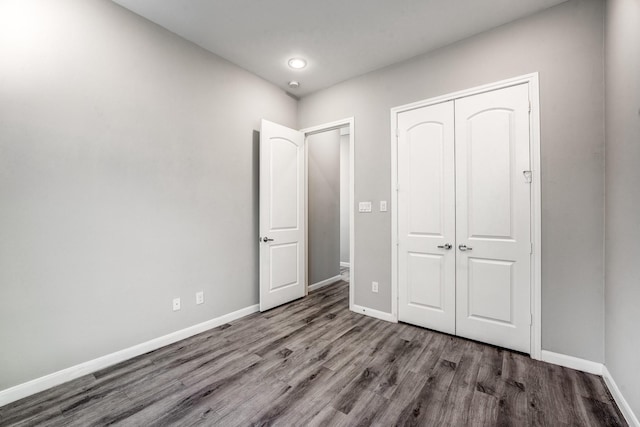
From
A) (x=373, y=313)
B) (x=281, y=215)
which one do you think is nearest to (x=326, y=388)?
(x=373, y=313)

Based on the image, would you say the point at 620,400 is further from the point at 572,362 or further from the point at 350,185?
the point at 350,185

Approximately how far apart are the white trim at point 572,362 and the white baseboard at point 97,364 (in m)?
2.97

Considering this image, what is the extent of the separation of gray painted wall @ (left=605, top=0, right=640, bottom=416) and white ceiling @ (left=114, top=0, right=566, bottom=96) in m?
0.72

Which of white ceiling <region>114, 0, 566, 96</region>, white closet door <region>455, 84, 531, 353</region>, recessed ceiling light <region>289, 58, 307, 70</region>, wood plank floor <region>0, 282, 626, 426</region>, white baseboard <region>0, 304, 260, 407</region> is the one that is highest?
recessed ceiling light <region>289, 58, 307, 70</region>

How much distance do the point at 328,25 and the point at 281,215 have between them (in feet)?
6.86

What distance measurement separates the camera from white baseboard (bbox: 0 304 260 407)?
5.76 feet

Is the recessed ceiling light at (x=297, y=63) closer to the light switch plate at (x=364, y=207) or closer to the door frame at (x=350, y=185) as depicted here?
the door frame at (x=350, y=185)

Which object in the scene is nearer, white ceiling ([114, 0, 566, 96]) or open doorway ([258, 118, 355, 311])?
white ceiling ([114, 0, 566, 96])

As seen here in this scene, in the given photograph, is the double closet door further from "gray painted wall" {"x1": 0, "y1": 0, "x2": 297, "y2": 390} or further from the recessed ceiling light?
"gray painted wall" {"x1": 0, "y1": 0, "x2": 297, "y2": 390}

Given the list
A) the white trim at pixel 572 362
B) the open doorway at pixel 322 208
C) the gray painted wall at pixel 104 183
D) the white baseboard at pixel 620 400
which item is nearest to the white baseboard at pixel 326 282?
the open doorway at pixel 322 208

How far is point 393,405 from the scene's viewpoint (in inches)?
66.9

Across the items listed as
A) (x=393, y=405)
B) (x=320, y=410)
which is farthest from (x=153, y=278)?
(x=393, y=405)

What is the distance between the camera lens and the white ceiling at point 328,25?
2195 mm

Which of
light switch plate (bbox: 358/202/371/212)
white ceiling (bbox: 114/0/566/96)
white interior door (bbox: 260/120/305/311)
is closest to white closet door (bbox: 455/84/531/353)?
white ceiling (bbox: 114/0/566/96)
